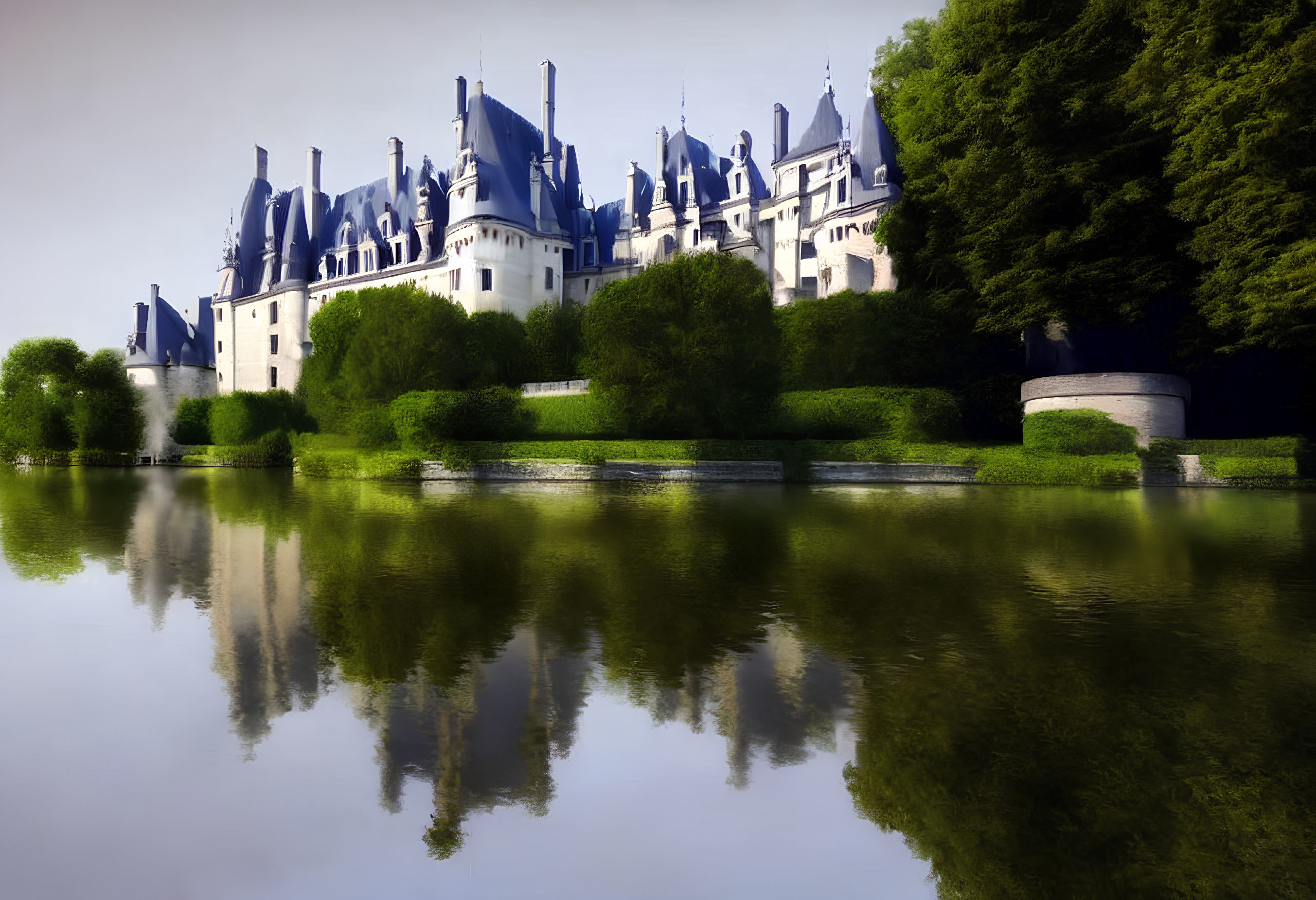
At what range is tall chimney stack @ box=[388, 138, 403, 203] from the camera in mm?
68188

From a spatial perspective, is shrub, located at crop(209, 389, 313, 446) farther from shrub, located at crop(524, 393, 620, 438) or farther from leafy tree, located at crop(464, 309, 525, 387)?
shrub, located at crop(524, 393, 620, 438)

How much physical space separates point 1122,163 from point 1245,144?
5174 millimetres

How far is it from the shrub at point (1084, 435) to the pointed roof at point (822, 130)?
3531cm

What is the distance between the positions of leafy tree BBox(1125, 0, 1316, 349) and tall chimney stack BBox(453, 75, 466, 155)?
4688 centimetres

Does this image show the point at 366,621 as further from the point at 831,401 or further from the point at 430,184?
the point at 430,184

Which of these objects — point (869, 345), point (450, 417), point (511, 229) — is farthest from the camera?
point (511, 229)

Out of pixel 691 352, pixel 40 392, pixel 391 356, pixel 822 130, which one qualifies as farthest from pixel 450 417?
pixel 822 130

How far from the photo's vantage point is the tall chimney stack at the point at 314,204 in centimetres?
7031

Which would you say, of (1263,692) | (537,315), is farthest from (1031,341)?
(1263,692)

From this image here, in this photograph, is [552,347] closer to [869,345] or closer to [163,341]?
[869,345]

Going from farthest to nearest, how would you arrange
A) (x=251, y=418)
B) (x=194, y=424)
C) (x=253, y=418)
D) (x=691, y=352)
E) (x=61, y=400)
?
(x=194, y=424), (x=253, y=418), (x=251, y=418), (x=61, y=400), (x=691, y=352)

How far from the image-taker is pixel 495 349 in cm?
4544

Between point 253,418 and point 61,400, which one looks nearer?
point 61,400

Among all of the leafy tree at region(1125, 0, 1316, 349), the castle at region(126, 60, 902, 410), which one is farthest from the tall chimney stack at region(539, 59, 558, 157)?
the leafy tree at region(1125, 0, 1316, 349)
